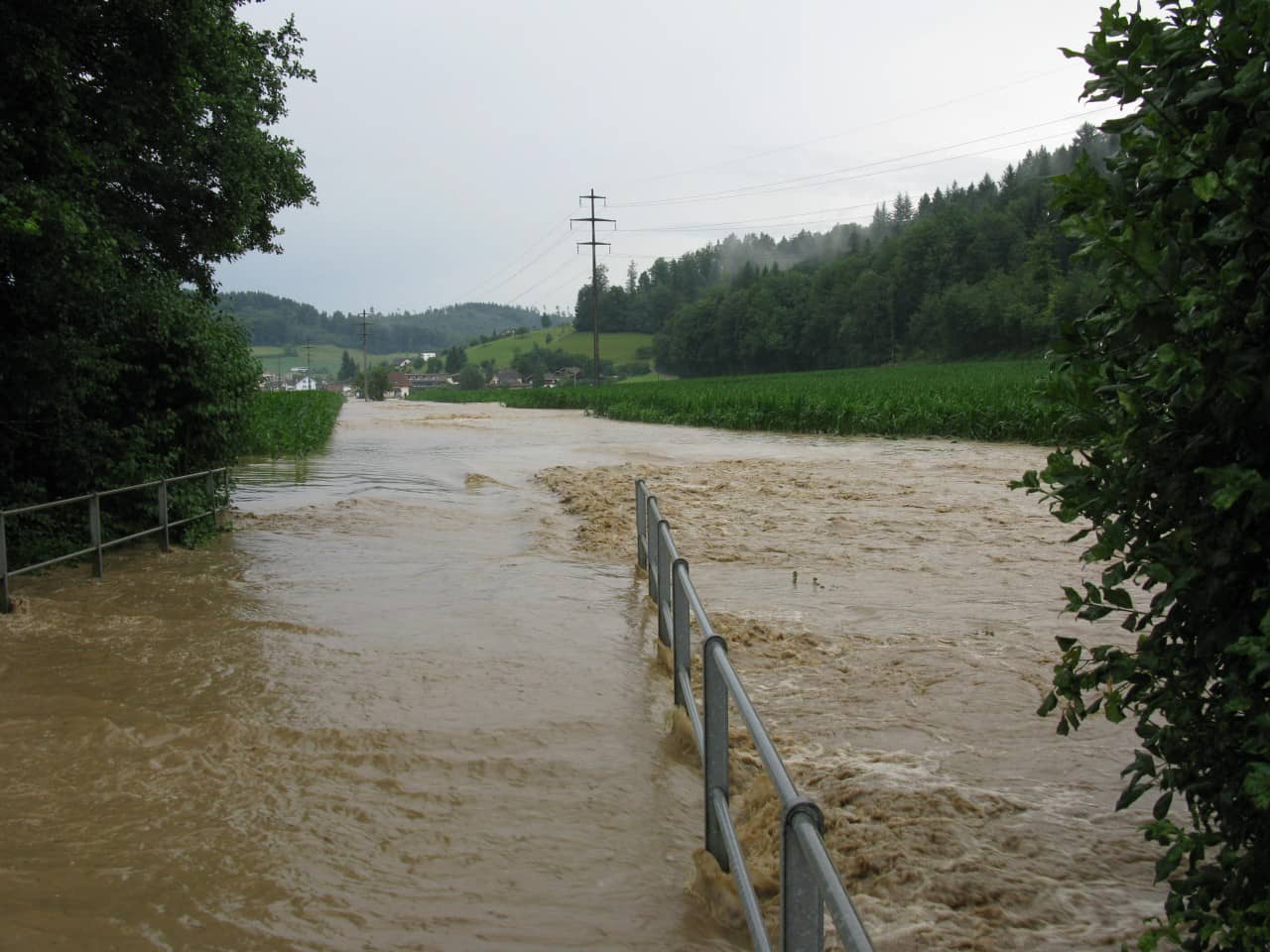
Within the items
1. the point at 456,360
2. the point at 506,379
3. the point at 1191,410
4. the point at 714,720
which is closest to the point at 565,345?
the point at 506,379

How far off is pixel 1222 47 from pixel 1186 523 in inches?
44.3

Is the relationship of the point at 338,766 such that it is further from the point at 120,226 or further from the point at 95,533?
the point at 120,226

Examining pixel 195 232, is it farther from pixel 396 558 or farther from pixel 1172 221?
pixel 1172 221

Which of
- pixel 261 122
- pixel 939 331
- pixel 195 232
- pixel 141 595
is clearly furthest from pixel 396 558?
pixel 939 331

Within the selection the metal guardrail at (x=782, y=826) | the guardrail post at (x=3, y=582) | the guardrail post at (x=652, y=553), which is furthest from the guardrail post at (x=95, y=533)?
the metal guardrail at (x=782, y=826)

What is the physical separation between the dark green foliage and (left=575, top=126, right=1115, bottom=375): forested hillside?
7532cm

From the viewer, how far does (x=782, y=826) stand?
2223 mm

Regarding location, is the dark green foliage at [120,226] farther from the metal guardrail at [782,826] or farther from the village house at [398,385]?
the village house at [398,385]

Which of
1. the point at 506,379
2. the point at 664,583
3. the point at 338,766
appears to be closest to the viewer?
the point at 338,766

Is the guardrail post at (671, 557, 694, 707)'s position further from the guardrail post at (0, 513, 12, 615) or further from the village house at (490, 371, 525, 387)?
the village house at (490, 371, 525, 387)

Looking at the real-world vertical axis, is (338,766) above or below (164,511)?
below

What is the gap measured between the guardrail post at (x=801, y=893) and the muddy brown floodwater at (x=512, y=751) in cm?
179

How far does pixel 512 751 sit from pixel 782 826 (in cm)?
373

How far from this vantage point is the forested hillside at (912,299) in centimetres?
9106
